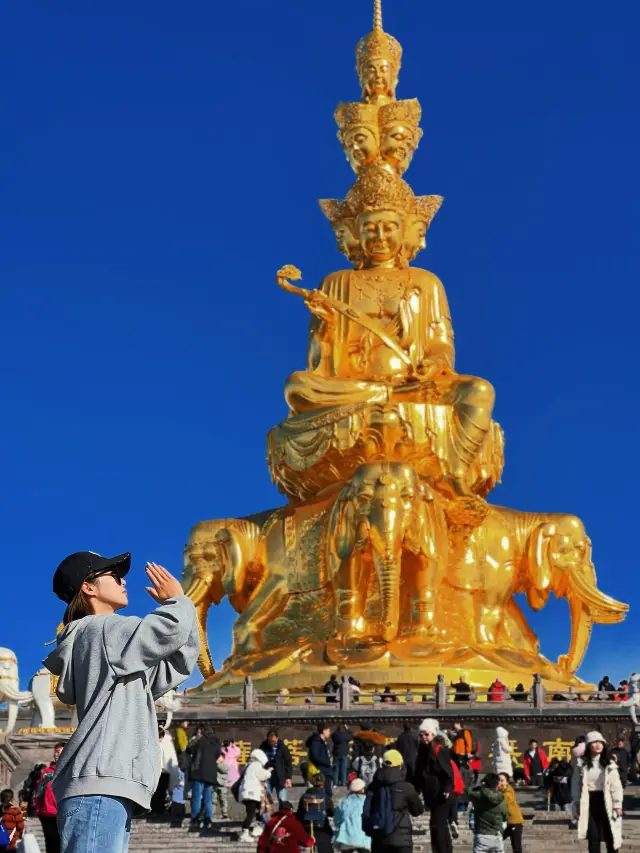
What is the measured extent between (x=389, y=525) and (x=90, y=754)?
1772cm

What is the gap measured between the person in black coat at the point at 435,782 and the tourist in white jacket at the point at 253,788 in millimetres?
2308

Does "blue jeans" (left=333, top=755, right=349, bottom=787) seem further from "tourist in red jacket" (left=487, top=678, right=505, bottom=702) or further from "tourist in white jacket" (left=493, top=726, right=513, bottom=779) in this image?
"tourist in red jacket" (left=487, top=678, right=505, bottom=702)

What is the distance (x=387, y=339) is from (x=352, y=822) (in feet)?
49.2

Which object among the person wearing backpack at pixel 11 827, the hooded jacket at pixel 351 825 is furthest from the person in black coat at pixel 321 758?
the person wearing backpack at pixel 11 827

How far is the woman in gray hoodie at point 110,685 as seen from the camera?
3.50 meters

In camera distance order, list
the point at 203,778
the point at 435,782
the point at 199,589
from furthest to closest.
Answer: the point at 199,589 < the point at 203,778 < the point at 435,782

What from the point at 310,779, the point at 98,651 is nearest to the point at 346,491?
the point at 310,779

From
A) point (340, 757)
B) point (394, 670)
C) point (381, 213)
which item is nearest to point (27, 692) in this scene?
point (340, 757)

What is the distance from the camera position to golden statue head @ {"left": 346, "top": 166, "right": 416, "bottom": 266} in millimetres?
24469

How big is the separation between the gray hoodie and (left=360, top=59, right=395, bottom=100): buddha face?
77.2 ft

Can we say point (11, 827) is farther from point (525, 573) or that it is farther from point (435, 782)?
point (525, 573)

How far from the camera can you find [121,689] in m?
3.64

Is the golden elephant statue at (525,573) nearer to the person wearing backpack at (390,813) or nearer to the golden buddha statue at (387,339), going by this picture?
the golden buddha statue at (387,339)

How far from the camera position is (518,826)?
1047cm
